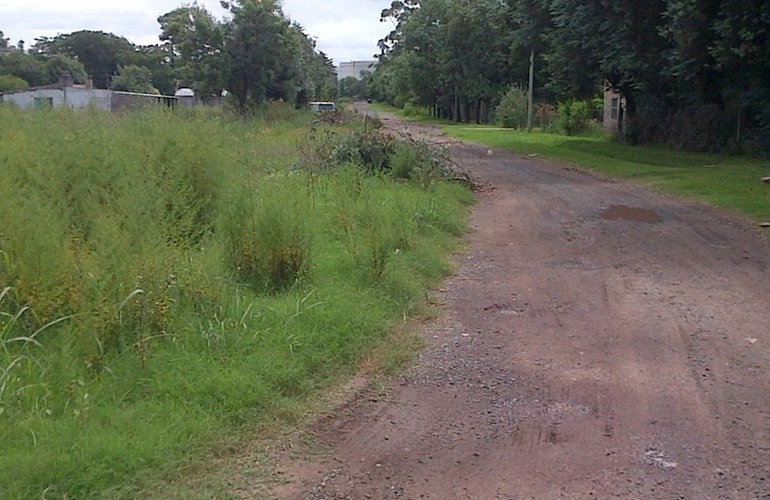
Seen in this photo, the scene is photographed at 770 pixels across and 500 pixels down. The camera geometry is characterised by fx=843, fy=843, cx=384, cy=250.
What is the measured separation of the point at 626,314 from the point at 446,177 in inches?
425

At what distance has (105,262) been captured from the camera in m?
6.02

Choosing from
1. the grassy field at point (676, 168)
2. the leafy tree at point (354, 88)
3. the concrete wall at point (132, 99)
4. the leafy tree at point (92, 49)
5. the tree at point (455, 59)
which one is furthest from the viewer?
the leafy tree at point (354, 88)

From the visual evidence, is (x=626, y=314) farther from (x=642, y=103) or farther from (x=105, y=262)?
(x=642, y=103)

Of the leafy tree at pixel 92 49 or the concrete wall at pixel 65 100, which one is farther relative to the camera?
the leafy tree at pixel 92 49

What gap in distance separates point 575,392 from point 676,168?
1926 centimetres

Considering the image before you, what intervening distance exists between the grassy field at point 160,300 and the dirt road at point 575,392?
0.57 metres

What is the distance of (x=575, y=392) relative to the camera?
589cm

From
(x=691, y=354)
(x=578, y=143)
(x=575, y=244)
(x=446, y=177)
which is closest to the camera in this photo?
(x=691, y=354)

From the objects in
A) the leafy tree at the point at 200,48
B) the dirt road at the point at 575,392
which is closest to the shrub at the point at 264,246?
the dirt road at the point at 575,392

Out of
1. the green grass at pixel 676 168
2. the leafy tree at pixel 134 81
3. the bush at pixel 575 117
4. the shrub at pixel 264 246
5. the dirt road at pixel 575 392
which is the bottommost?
the dirt road at pixel 575 392

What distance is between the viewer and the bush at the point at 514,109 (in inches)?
2036

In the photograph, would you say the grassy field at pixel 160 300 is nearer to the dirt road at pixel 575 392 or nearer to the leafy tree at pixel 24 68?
the dirt road at pixel 575 392

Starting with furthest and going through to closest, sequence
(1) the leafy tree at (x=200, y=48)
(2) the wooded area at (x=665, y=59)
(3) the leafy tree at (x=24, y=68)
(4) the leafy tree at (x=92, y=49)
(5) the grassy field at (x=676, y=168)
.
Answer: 1. (4) the leafy tree at (x=92, y=49)
2. (3) the leafy tree at (x=24, y=68)
3. (1) the leafy tree at (x=200, y=48)
4. (2) the wooded area at (x=665, y=59)
5. (5) the grassy field at (x=676, y=168)

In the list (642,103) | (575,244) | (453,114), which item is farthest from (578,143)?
(453,114)
